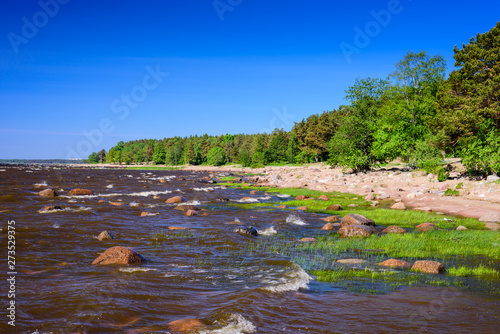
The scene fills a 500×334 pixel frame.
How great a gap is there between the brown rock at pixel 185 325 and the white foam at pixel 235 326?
0.23m

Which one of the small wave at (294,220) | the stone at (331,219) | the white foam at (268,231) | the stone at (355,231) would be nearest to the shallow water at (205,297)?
the white foam at (268,231)

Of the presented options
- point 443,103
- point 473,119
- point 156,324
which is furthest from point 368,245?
point 443,103

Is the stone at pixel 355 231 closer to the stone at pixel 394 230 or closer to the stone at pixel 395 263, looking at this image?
the stone at pixel 394 230

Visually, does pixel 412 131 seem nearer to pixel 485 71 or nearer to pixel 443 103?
pixel 443 103

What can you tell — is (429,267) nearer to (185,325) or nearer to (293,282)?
(293,282)

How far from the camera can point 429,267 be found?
387 inches

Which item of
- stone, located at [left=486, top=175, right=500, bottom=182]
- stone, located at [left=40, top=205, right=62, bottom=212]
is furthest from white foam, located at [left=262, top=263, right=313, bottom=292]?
stone, located at [left=486, top=175, right=500, bottom=182]

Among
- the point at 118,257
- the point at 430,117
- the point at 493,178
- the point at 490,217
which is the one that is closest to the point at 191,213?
the point at 118,257

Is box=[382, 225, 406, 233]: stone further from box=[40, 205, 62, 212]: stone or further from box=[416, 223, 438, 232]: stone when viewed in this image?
box=[40, 205, 62, 212]: stone

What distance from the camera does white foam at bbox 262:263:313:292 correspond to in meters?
8.27

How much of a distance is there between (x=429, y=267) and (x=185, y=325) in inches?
314

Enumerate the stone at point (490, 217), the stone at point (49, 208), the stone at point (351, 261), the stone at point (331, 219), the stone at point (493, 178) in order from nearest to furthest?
the stone at point (351, 261) → the stone at point (490, 217) → the stone at point (331, 219) → the stone at point (49, 208) → the stone at point (493, 178)

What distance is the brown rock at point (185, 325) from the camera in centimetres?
589

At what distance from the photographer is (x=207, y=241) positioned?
1402cm
